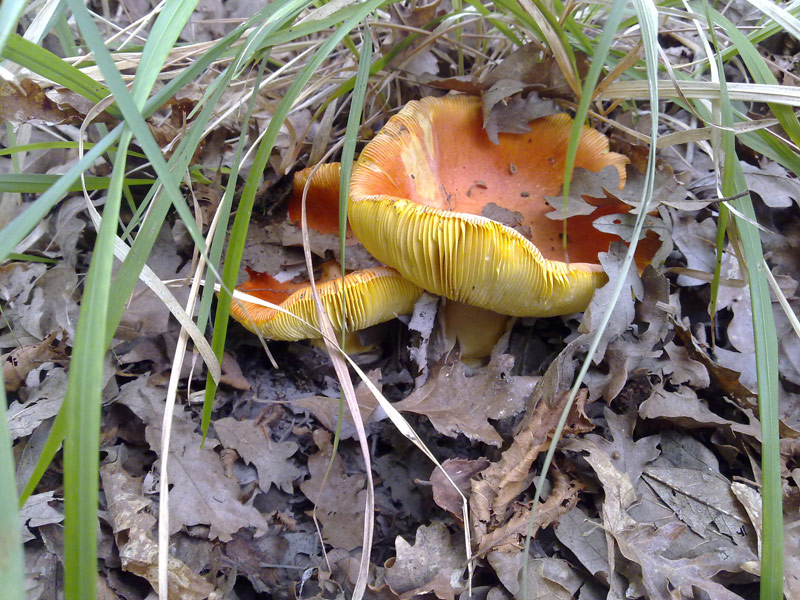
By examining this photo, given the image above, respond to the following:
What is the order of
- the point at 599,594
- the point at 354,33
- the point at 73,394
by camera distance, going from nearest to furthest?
the point at 73,394, the point at 599,594, the point at 354,33

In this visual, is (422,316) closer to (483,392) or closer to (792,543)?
(483,392)

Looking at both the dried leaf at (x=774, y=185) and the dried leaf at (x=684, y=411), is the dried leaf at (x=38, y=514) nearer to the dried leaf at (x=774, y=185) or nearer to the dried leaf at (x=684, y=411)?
the dried leaf at (x=684, y=411)

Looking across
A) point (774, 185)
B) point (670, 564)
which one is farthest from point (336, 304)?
point (774, 185)

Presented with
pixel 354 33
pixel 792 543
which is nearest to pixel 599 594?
pixel 792 543

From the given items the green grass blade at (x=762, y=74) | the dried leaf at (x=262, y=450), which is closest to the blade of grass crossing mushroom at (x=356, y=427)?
the dried leaf at (x=262, y=450)

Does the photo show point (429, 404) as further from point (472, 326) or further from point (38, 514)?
point (38, 514)

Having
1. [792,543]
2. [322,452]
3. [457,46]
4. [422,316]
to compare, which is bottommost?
[322,452]

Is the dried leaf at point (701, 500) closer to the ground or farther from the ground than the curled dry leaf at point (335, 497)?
farther from the ground
